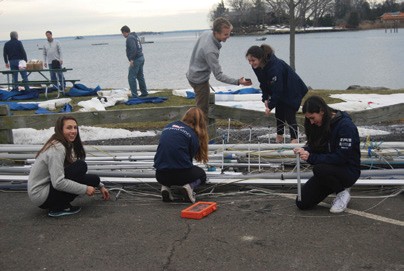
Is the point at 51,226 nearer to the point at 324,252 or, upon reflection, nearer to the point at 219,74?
the point at 324,252

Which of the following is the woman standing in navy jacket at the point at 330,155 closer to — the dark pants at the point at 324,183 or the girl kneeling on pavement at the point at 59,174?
the dark pants at the point at 324,183

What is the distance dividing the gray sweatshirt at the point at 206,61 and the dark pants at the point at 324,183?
9.02 feet

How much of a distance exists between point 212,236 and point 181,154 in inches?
47.6

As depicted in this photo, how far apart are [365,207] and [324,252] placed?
1.36 metres

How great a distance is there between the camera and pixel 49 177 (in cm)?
556

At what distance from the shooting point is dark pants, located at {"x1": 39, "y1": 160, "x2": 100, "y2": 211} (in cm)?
556

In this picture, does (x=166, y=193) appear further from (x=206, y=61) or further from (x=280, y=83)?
(x=206, y=61)

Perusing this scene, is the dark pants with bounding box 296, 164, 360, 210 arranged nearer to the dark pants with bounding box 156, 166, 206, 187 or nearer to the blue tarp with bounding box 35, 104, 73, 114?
the dark pants with bounding box 156, 166, 206, 187

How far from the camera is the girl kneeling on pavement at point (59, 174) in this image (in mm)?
5457

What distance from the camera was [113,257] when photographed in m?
4.51

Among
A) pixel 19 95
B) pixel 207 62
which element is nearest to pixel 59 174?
pixel 207 62

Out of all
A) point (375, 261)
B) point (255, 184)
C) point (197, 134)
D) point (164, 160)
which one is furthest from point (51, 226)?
point (375, 261)

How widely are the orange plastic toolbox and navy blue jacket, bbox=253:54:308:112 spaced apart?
2.37m

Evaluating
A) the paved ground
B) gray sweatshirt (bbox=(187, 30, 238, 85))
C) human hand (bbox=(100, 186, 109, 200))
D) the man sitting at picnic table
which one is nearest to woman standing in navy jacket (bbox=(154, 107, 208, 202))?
the paved ground
